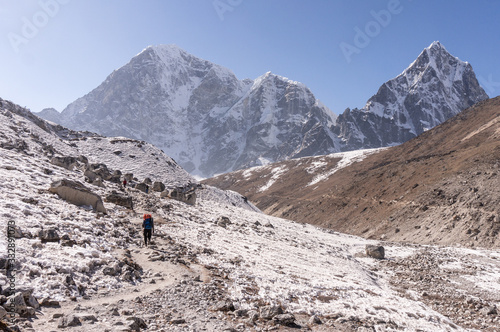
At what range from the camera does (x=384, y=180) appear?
74.4 meters

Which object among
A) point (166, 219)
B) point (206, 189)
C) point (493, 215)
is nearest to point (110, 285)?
point (166, 219)

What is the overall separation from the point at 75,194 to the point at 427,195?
53.3 metres

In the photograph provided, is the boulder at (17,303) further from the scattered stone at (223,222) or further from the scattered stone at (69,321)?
the scattered stone at (223,222)

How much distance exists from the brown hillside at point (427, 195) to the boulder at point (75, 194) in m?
41.2

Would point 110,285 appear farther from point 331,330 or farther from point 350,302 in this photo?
point 350,302

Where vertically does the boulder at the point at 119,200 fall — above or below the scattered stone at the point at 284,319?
above

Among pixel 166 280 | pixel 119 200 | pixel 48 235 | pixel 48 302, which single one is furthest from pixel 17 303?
pixel 119 200

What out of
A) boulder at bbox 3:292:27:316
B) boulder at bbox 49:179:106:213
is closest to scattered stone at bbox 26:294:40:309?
boulder at bbox 3:292:27:316

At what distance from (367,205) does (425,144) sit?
45.2 m

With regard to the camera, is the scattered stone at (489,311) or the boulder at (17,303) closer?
the boulder at (17,303)

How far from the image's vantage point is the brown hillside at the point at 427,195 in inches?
1702

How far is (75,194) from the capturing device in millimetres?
17656

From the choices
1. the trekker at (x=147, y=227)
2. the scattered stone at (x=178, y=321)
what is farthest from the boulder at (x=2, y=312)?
the trekker at (x=147, y=227)

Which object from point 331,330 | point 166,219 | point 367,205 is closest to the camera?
point 331,330
